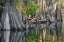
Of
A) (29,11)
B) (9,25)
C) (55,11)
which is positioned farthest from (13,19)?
(55,11)

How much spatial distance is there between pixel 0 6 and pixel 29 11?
367 inches

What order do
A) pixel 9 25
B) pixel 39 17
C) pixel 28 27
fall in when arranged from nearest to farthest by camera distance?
pixel 9 25 < pixel 28 27 < pixel 39 17

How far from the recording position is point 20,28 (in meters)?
24.7

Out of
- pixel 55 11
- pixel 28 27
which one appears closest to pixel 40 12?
pixel 55 11

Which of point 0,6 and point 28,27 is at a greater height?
point 0,6

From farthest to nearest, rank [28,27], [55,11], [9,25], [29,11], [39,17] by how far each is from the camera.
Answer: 1. [55,11]
2. [39,17]
3. [29,11]
4. [28,27]
5. [9,25]

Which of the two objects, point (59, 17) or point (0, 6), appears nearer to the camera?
point (0, 6)

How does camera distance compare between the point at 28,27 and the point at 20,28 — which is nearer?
the point at 20,28

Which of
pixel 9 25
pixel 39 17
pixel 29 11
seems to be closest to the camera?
pixel 9 25

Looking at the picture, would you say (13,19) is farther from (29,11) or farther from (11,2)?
(29,11)

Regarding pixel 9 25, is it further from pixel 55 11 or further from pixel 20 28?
pixel 55 11

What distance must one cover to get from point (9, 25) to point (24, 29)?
1975 mm

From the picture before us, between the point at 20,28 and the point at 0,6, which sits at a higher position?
the point at 0,6

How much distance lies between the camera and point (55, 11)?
44344mm
